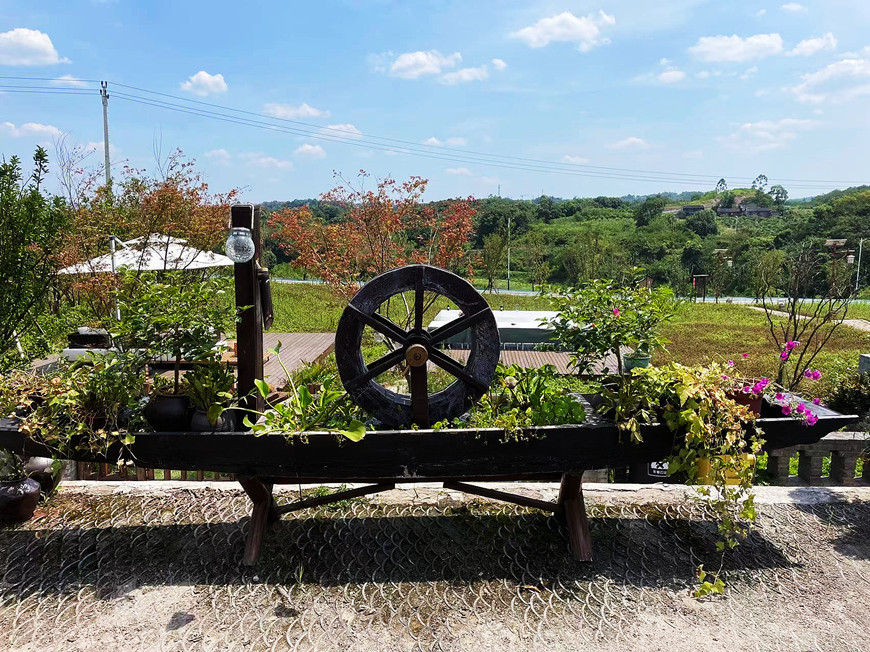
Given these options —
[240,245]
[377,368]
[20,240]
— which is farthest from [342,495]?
[20,240]

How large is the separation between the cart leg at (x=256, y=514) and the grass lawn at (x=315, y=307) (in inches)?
321

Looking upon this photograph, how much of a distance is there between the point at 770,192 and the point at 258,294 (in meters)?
85.7

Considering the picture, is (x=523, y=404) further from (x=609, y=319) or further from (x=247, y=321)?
(x=247, y=321)

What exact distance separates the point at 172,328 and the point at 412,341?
3.82 ft

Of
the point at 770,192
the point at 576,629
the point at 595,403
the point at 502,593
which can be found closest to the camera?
the point at 576,629

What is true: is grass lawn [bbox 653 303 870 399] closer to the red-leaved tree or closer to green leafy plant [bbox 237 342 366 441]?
the red-leaved tree

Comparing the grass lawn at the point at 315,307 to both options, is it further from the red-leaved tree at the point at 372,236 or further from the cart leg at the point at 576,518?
the cart leg at the point at 576,518

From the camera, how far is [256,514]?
3.17m

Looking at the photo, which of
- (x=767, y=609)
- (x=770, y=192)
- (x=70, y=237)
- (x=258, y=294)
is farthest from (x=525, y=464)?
(x=770, y=192)

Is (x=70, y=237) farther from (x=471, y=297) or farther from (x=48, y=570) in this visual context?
(x=471, y=297)

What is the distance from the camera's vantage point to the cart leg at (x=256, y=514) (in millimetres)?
3055

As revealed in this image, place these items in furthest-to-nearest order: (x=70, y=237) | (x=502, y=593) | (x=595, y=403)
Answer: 1. (x=70, y=237)
2. (x=595, y=403)
3. (x=502, y=593)

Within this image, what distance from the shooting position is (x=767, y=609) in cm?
271

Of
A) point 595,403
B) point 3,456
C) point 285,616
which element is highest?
point 595,403
